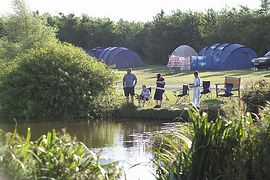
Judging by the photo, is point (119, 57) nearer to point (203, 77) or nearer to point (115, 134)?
point (203, 77)

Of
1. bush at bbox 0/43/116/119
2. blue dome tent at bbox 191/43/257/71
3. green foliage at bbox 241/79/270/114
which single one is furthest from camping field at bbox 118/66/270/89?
green foliage at bbox 241/79/270/114

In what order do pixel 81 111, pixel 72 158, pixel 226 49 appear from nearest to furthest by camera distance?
pixel 72 158
pixel 81 111
pixel 226 49

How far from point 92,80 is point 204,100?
474 centimetres

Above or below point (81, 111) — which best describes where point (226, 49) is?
above

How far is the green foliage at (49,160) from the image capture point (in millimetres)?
4758

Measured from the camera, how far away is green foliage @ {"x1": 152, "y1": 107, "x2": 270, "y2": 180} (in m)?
7.12

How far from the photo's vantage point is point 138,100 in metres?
22.7

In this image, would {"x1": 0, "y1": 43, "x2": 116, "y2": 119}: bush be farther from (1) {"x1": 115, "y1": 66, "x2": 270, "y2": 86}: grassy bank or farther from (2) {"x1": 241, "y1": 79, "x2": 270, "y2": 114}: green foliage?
(1) {"x1": 115, "y1": 66, "x2": 270, "y2": 86}: grassy bank

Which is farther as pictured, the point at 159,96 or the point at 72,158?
the point at 159,96

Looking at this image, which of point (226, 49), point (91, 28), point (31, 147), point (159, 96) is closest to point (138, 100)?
point (159, 96)

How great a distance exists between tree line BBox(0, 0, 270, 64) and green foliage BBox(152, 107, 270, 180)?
45.5 m

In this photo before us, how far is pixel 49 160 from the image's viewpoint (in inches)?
202

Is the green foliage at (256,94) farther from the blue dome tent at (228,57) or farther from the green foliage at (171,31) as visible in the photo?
the green foliage at (171,31)

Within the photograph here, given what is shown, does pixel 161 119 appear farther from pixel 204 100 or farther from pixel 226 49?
pixel 226 49
